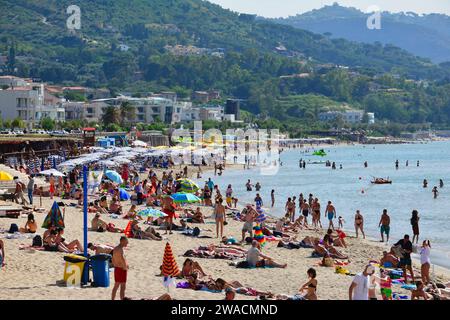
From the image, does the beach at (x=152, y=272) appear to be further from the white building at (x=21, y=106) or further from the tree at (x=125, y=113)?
the tree at (x=125, y=113)

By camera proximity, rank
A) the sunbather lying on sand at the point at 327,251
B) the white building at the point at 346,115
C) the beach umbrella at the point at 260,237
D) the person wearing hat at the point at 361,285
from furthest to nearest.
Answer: the white building at the point at 346,115 < the beach umbrella at the point at 260,237 < the sunbather lying on sand at the point at 327,251 < the person wearing hat at the point at 361,285

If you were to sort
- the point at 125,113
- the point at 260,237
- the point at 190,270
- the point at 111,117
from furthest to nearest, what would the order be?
the point at 125,113
the point at 111,117
the point at 260,237
the point at 190,270

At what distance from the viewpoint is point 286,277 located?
50.1ft

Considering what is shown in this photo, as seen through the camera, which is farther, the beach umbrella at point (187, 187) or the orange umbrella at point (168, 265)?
the beach umbrella at point (187, 187)

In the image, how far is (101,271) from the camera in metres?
12.4

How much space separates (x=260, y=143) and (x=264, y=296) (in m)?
98.5

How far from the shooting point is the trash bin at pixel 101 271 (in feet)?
40.8

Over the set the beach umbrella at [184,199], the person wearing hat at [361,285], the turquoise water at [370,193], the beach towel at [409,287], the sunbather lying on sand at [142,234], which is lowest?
the turquoise water at [370,193]

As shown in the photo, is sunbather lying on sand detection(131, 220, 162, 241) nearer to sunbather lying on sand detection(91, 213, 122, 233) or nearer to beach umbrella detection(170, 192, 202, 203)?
sunbather lying on sand detection(91, 213, 122, 233)

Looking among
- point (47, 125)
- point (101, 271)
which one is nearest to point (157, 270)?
point (101, 271)

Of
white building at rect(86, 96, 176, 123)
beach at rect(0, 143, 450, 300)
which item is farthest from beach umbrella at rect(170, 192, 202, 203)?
white building at rect(86, 96, 176, 123)

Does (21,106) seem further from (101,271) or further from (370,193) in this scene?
(101,271)

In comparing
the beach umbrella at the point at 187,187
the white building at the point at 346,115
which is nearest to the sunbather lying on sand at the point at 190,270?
the beach umbrella at the point at 187,187
